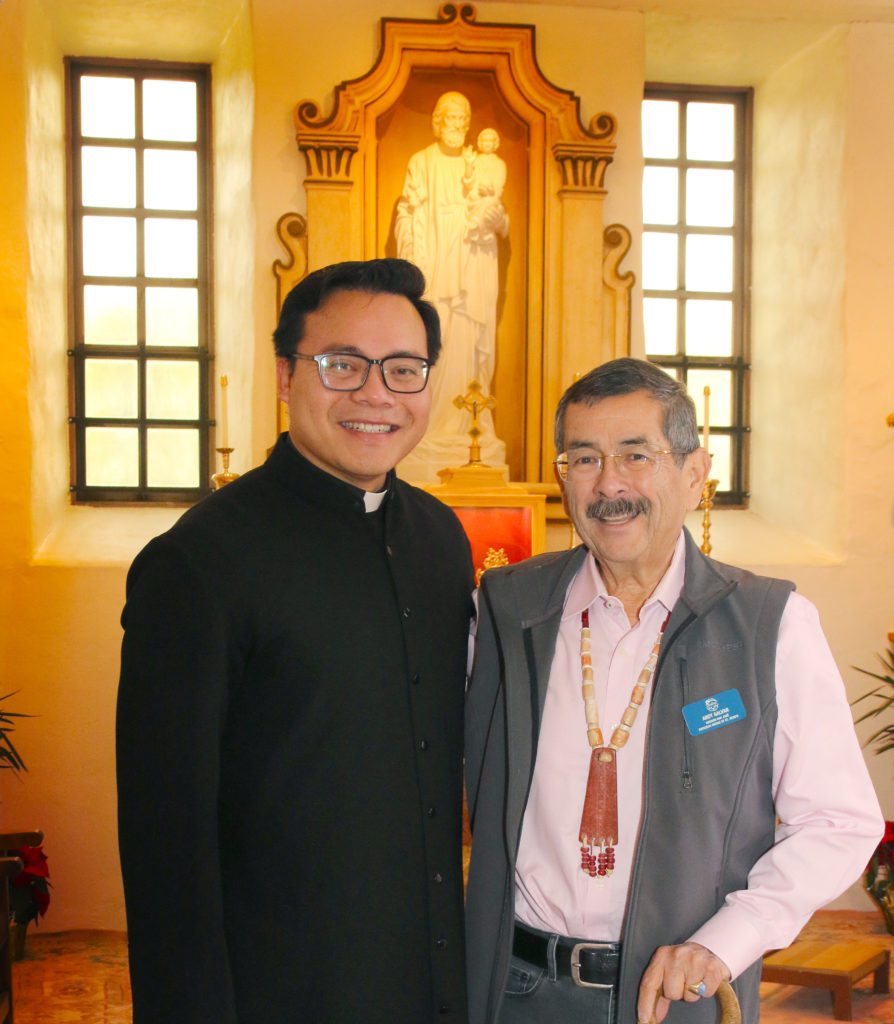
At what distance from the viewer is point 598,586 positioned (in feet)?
6.56

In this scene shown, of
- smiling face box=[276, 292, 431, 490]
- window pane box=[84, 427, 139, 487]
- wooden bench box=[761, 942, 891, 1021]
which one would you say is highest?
smiling face box=[276, 292, 431, 490]

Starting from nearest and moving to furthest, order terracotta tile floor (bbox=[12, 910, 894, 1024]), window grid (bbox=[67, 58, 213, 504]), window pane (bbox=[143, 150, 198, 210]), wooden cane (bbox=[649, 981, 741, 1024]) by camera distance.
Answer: wooden cane (bbox=[649, 981, 741, 1024]) → terracotta tile floor (bbox=[12, 910, 894, 1024]) → window grid (bbox=[67, 58, 213, 504]) → window pane (bbox=[143, 150, 198, 210])

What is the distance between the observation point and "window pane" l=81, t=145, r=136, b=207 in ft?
21.6

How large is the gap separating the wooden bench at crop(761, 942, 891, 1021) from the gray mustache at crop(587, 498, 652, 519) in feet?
9.46

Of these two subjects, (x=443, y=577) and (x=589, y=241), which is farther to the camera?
(x=589, y=241)

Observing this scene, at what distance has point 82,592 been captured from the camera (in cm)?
560

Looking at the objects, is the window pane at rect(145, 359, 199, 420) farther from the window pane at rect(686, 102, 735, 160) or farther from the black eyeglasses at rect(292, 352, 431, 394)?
the black eyeglasses at rect(292, 352, 431, 394)

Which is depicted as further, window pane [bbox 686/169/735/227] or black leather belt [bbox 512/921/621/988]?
window pane [bbox 686/169/735/227]

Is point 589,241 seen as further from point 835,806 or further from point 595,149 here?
point 835,806

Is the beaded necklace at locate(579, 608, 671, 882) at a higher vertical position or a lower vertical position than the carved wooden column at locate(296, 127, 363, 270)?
lower

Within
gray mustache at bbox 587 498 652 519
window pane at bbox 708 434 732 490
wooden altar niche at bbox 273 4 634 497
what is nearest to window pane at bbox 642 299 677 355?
window pane at bbox 708 434 732 490

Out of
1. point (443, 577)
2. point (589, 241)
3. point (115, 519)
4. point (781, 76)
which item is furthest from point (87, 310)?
point (443, 577)

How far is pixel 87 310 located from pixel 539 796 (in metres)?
5.30

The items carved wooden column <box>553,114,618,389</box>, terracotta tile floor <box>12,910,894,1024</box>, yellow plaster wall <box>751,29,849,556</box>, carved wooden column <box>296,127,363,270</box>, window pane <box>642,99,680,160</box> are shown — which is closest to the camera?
terracotta tile floor <box>12,910,894,1024</box>
